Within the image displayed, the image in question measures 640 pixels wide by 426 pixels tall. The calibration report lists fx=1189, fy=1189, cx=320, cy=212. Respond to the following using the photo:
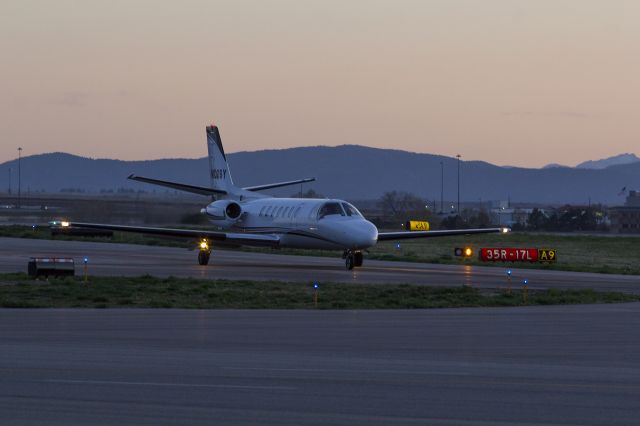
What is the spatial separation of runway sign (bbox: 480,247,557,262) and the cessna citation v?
9.06ft

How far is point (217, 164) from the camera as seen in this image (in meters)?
50.3

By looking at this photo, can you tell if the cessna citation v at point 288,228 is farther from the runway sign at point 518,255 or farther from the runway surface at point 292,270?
the runway sign at point 518,255

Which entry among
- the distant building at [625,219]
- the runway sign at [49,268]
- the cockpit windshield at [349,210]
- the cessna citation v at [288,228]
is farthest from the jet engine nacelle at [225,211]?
the distant building at [625,219]

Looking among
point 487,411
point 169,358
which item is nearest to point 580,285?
point 169,358

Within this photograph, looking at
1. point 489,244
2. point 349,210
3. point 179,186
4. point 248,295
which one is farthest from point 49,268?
point 489,244

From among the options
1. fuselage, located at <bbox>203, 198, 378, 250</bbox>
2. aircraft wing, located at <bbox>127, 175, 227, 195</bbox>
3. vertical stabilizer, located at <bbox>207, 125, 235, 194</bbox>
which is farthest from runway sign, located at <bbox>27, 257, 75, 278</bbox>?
vertical stabilizer, located at <bbox>207, 125, 235, 194</bbox>

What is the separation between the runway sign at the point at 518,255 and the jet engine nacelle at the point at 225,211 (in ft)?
32.4

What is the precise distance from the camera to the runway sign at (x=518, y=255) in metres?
45.5

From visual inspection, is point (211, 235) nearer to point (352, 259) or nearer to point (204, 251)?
point (204, 251)

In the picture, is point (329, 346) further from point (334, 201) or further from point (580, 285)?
point (334, 201)

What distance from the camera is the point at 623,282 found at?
115 ft

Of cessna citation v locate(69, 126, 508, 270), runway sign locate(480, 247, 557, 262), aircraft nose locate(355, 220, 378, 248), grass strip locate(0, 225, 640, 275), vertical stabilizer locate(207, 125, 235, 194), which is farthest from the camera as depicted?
vertical stabilizer locate(207, 125, 235, 194)

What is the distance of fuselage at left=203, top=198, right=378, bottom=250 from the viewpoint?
38969mm

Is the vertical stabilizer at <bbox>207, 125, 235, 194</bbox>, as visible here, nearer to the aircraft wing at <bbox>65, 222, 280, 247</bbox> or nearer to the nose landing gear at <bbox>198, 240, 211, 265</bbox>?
the nose landing gear at <bbox>198, 240, 211, 265</bbox>
